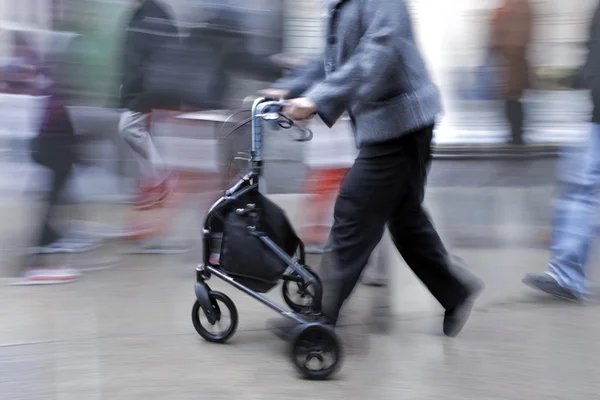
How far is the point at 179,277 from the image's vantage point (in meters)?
5.48

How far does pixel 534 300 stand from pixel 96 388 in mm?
2635

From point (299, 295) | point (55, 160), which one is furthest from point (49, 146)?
point (299, 295)

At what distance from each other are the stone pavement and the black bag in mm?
399

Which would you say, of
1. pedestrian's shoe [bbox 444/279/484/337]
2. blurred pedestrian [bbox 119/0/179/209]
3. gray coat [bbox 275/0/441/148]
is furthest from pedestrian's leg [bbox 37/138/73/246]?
pedestrian's shoe [bbox 444/279/484/337]

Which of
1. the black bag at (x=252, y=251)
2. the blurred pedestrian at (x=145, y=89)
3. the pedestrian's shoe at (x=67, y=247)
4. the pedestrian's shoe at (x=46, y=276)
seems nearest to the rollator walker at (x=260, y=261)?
the black bag at (x=252, y=251)

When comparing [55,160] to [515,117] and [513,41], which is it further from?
[515,117]

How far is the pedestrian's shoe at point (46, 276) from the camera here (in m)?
5.31

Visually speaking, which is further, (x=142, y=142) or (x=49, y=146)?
(x=142, y=142)

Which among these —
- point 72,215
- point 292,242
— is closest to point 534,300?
point 292,242

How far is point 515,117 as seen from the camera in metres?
6.83

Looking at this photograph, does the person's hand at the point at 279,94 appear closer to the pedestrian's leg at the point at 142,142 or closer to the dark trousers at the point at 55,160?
the dark trousers at the point at 55,160

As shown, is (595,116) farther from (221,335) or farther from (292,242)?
(221,335)

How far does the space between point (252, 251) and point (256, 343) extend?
0.58 metres

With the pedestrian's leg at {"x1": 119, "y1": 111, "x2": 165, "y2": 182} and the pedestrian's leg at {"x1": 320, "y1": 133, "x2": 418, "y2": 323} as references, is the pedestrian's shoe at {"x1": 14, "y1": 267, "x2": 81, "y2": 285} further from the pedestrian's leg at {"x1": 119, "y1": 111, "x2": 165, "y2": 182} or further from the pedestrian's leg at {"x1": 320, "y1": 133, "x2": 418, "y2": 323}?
the pedestrian's leg at {"x1": 320, "y1": 133, "x2": 418, "y2": 323}
